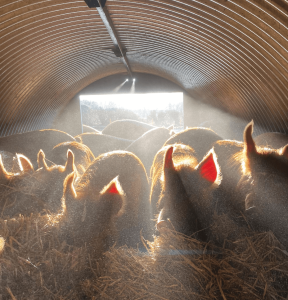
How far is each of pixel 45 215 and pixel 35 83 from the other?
7.31 metres

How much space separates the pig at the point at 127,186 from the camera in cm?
276

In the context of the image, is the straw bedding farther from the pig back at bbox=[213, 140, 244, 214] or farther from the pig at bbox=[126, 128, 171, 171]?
the pig at bbox=[126, 128, 171, 171]

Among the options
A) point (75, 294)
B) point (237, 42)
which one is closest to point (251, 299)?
point (75, 294)

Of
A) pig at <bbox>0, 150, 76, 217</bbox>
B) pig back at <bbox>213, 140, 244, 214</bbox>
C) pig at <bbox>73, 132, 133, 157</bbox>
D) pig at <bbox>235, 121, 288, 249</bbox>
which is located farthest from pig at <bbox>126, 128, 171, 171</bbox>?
pig at <bbox>235, 121, 288, 249</bbox>

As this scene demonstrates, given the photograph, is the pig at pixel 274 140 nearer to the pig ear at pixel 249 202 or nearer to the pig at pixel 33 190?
the pig ear at pixel 249 202

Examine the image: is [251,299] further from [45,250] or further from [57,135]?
[57,135]

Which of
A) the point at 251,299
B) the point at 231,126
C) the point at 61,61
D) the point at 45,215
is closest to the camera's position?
the point at 251,299

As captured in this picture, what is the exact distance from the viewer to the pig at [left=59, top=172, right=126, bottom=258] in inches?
95.3

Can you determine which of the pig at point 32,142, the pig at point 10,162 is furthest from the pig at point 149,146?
the pig at point 10,162

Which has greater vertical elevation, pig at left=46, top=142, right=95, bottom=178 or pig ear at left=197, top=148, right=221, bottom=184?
pig ear at left=197, top=148, right=221, bottom=184

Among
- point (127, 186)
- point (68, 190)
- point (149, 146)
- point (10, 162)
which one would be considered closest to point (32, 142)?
point (10, 162)

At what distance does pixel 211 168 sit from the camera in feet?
8.32

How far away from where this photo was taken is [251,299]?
2193 millimetres

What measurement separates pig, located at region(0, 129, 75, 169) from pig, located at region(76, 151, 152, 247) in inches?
140
